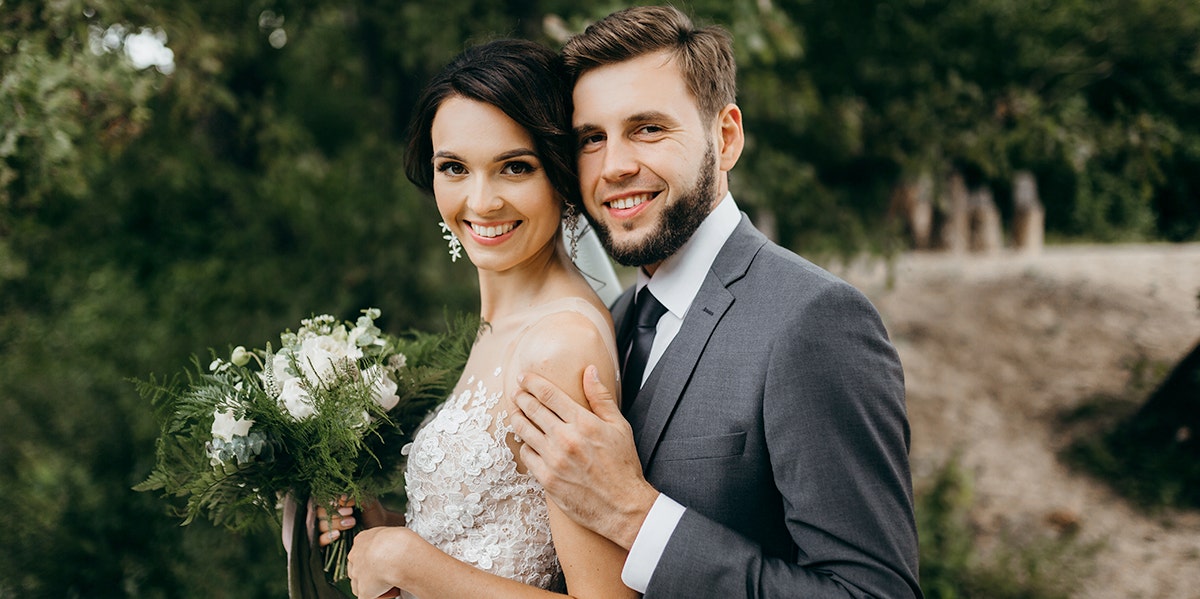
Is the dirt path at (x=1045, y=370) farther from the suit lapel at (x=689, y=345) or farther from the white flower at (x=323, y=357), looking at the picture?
the white flower at (x=323, y=357)

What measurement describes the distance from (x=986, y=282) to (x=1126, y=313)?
5.97 feet

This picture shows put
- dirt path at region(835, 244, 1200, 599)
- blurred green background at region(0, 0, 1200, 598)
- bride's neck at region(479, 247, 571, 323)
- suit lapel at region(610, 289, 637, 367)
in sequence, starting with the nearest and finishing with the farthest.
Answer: bride's neck at region(479, 247, 571, 323) < suit lapel at region(610, 289, 637, 367) < blurred green background at region(0, 0, 1200, 598) < dirt path at region(835, 244, 1200, 599)

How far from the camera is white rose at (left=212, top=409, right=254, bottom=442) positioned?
203cm

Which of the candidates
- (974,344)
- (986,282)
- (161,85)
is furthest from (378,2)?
(986,282)

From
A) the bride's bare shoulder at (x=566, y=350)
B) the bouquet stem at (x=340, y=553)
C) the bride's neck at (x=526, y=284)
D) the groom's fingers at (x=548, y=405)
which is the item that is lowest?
the bouquet stem at (x=340, y=553)

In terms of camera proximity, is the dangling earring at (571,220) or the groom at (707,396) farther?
the dangling earring at (571,220)

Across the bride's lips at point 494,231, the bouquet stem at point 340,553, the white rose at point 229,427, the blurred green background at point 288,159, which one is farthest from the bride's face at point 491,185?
the blurred green background at point 288,159

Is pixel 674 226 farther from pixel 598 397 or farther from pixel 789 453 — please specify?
pixel 789 453

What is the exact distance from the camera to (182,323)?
6.92 metres

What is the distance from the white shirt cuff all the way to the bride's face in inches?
31.0

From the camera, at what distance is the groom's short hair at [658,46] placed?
2068mm

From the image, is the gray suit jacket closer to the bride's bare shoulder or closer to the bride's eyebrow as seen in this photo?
the bride's bare shoulder

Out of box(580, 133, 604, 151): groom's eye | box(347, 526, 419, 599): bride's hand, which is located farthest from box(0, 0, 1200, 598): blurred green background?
box(347, 526, 419, 599): bride's hand

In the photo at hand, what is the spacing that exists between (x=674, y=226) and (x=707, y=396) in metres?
0.49
